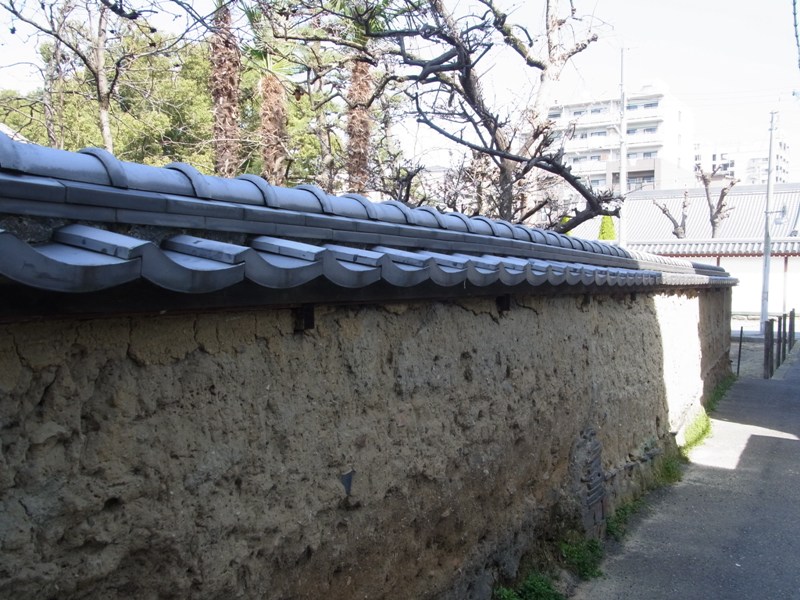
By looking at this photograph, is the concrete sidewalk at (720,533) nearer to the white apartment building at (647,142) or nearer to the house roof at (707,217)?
the house roof at (707,217)

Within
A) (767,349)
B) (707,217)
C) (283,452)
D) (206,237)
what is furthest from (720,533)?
(707,217)

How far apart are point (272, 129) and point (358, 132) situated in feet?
5.10

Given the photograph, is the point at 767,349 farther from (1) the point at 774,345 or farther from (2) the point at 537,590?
(2) the point at 537,590

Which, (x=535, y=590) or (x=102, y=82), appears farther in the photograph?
(x=102, y=82)

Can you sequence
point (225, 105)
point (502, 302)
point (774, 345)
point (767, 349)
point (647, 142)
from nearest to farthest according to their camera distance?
point (502, 302)
point (225, 105)
point (767, 349)
point (774, 345)
point (647, 142)

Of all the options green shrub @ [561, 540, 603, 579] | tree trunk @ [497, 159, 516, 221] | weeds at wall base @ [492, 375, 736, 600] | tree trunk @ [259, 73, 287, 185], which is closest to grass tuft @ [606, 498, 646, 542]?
weeds at wall base @ [492, 375, 736, 600]

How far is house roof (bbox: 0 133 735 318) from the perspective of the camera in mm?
1846

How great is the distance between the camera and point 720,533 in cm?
611

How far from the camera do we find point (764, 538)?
6.03m

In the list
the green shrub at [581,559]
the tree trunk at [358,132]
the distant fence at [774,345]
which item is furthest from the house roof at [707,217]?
the green shrub at [581,559]

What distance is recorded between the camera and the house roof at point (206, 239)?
1.85m

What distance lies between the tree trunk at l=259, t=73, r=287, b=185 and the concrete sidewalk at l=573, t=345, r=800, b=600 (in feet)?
23.1

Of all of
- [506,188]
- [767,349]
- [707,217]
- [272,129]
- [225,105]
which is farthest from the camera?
[707,217]

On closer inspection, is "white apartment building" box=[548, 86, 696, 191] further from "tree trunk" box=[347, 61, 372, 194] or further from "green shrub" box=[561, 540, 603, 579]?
"green shrub" box=[561, 540, 603, 579]
